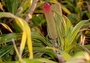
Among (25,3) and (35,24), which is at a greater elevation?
(25,3)

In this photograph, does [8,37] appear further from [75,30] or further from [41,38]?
[75,30]

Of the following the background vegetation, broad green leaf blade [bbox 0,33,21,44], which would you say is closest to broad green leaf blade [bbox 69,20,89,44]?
the background vegetation

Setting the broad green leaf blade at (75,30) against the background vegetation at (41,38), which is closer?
the background vegetation at (41,38)

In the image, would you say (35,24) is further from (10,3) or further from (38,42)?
(38,42)

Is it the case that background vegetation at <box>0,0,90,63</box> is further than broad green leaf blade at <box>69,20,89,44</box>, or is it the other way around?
broad green leaf blade at <box>69,20,89,44</box>

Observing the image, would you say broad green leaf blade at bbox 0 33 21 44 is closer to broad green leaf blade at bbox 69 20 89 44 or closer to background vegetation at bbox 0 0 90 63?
background vegetation at bbox 0 0 90 63

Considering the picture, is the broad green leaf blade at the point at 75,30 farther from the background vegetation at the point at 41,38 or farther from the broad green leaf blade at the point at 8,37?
the broad green leaf blade at the point at 8,37

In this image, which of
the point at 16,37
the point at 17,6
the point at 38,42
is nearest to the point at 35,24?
the point at 17,6

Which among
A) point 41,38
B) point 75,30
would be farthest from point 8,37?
point 75,30

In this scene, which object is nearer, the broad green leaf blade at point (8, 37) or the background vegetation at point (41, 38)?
the background vegetation at point (41, 38)

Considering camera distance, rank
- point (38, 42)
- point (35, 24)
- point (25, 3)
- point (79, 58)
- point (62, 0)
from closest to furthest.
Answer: point (79, 58) → point (38, 42) → point (25, 3) → point (35, 24) → point (62, 0)

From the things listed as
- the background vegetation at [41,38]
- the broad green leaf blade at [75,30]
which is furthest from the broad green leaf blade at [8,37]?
the broad green leaf blade at [75,30]
